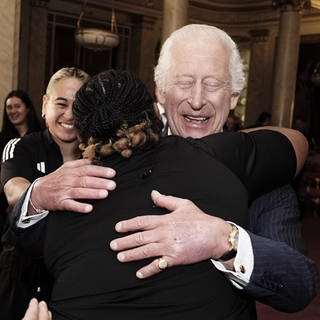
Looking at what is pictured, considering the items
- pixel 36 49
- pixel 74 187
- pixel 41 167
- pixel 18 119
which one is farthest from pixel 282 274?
pixel 36 49

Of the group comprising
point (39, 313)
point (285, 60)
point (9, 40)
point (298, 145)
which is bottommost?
point (39, 313)

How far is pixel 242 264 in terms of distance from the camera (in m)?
1.19

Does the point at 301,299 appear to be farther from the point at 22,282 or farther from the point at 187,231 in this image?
the point at 22,282

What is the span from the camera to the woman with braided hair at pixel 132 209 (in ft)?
3.66

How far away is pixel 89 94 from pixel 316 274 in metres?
0.68

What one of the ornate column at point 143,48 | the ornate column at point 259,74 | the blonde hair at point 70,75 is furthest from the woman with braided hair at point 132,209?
the ornate column at point 259,74

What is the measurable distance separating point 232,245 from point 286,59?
A: 922 centimetres

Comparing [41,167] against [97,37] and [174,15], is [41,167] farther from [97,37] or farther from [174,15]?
[97,37]

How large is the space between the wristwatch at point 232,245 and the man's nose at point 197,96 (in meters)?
0.62

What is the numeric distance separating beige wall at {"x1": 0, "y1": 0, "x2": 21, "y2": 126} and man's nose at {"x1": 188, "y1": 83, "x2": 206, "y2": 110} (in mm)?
3187

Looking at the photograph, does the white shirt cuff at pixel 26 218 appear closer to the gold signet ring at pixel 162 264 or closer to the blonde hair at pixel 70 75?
the gold signet ring at pixel 162 264

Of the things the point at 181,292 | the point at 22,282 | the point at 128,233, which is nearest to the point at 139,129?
the point at 128,233

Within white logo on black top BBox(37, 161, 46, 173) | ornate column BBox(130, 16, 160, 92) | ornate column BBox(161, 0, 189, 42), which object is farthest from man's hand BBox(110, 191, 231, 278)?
ornate column BBox(130, 16, 160, 92)

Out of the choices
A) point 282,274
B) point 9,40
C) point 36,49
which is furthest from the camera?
point 36,49
